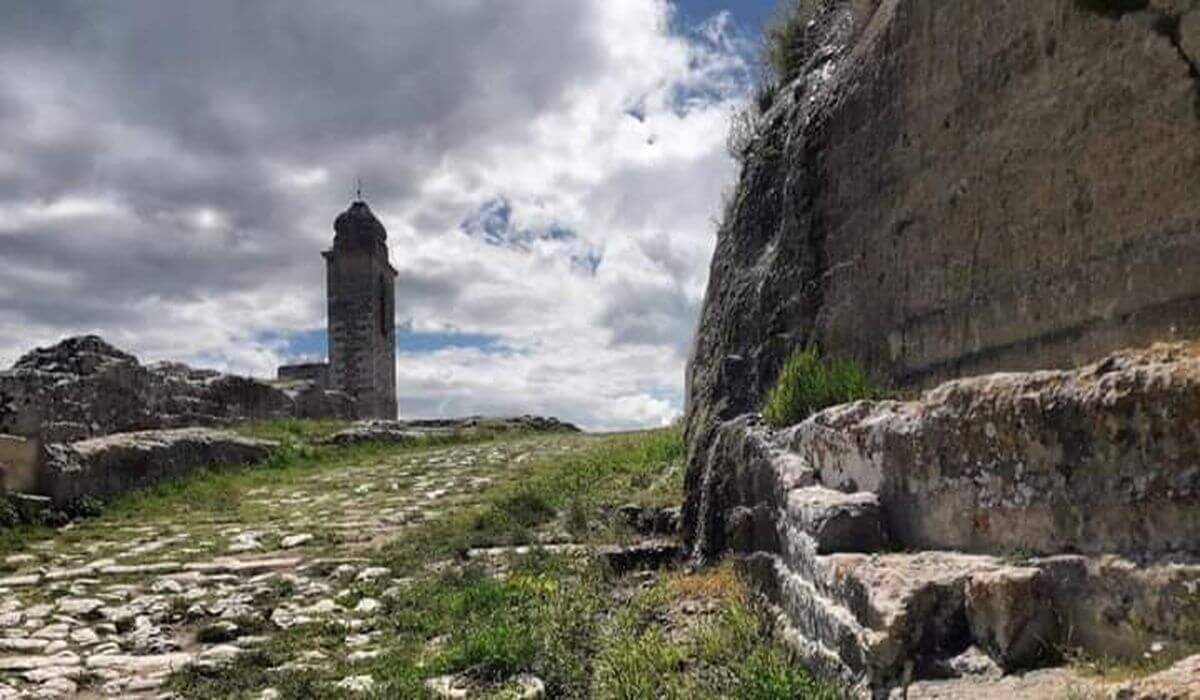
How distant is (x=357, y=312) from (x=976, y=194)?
29445 mm

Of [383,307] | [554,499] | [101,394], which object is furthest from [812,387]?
[383,307]

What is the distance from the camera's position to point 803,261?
6.95m

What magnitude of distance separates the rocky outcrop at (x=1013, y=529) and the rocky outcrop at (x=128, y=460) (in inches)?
322

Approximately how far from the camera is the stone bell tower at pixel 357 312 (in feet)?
107

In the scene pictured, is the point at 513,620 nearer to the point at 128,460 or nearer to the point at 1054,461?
the point at 1054,461

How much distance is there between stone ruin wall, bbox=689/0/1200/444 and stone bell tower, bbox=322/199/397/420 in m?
26.2

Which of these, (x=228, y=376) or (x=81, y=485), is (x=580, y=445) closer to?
(x=228, y=376)

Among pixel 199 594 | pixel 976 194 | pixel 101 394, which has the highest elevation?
pixel 101 394

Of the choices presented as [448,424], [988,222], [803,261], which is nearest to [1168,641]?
[988,222]

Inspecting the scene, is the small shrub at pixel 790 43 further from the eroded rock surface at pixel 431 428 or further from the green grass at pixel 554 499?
the eroded rock surface at pixel 431 428

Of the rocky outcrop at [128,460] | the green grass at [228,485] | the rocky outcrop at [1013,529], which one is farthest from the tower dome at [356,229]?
the rocky outcrop at [1013,529]

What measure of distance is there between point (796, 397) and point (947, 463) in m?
2.38

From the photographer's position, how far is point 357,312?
32719 mm

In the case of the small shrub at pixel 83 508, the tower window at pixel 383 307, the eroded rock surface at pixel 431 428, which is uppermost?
the tower window at pixel 383 307
